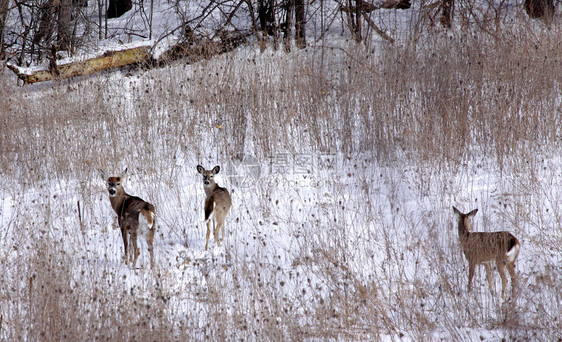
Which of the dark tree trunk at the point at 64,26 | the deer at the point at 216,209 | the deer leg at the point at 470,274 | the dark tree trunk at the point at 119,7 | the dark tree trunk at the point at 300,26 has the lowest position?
the deer leg at the point at 470,274

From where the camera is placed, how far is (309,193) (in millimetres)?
6965

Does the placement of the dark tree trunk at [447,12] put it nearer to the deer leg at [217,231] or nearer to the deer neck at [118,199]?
the deer leg at [217,231]

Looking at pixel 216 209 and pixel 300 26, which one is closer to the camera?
pixel 216 209

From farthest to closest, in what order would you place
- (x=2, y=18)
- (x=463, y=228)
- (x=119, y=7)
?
(x=119, y=7)
(x=2, y=18)
(x=463, y=228)

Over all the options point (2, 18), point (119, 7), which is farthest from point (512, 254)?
point (119, 7)

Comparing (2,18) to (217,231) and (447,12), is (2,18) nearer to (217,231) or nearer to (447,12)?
(217,231)

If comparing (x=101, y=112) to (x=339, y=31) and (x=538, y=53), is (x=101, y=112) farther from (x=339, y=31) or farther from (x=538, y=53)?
(x=538, y=53)

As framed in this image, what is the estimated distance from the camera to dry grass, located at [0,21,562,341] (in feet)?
14.2

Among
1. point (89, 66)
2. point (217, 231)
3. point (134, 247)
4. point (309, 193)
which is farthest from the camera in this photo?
point (89, 66)

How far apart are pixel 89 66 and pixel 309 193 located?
5221 mm

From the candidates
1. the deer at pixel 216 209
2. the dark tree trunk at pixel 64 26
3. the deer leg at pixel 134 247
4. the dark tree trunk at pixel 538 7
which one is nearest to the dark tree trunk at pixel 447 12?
the dark tree trunk at pixel 538 7

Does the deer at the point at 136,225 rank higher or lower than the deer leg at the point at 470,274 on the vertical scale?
higher

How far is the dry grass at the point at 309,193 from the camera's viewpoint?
170 inches

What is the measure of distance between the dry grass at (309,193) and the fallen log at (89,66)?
0.28 meters
